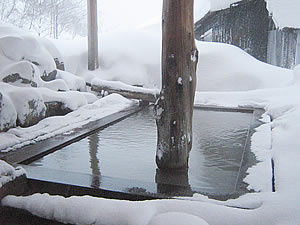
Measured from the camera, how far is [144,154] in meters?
2.85

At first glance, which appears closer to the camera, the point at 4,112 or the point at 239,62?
the point at 4,112

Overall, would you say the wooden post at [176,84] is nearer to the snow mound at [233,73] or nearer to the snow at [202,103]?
the snow at [202,103]

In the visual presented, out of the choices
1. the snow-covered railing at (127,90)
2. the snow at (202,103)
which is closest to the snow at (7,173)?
the snow at (202,103)

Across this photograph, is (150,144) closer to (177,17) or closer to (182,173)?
(182,173)

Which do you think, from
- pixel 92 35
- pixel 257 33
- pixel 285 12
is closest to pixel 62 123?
pixel 92 35

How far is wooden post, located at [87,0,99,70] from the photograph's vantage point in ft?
23.9

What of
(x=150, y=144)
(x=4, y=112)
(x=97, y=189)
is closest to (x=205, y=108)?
(x=150, y=144)

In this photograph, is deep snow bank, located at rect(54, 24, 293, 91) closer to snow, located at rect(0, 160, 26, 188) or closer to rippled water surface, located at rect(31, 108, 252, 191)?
rippled water surface, located at rect(31, 108, 252, 191)

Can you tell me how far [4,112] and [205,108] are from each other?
3374 mm

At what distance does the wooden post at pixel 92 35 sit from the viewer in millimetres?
7271

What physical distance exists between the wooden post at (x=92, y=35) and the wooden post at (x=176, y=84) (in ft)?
18.1

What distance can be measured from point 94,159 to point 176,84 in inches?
43.3

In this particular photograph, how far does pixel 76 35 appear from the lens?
12281 millimetres

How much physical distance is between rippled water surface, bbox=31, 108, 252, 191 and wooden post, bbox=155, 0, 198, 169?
230mm
